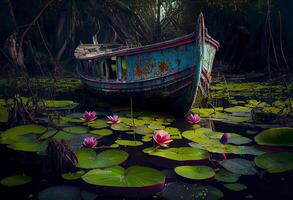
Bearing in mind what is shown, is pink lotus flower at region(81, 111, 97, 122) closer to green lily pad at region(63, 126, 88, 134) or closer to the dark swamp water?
the dark swamp water

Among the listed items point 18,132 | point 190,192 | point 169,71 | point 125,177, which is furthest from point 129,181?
point 169,71

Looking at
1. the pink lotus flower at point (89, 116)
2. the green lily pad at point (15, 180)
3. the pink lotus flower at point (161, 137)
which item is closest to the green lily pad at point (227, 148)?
the pink lotus flower at point (161, 137)

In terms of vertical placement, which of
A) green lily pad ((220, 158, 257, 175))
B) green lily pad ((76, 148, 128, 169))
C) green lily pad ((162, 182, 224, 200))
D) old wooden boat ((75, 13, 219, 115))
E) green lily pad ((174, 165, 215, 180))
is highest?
old wooden boat ((75, 13, 219, 115))

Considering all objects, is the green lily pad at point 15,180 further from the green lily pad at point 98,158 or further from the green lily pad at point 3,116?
the green lily pad at point 3,116

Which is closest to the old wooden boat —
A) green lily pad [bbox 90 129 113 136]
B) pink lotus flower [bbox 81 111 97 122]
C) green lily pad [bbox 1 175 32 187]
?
pink lotus flower [bbox 81 111 97 122]

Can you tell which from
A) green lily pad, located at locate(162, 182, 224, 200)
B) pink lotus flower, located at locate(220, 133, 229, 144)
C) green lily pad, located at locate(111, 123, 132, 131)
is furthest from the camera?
green lily pad, located at locate(111, 123, 132, 131)

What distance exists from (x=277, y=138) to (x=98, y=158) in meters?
2.44

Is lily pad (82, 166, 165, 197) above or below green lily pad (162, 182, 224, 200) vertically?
above

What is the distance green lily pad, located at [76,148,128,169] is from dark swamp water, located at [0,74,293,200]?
0.28 ft

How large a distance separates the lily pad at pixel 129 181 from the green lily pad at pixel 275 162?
4.22 feet

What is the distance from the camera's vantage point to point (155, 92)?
6605mm

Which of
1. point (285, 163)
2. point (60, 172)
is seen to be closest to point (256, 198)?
point (285, 163)

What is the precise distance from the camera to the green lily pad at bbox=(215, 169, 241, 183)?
11.2ft

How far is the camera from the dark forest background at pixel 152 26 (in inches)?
558
